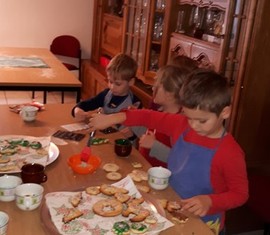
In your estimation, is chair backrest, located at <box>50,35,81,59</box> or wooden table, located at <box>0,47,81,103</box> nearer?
wooden table, located at <box>0,47,81,103</box>

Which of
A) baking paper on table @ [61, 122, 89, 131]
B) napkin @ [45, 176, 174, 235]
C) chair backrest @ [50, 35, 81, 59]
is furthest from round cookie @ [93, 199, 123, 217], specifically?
chair backrest @ [50, 35, 81, 59]

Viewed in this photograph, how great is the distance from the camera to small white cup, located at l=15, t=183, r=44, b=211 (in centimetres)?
110

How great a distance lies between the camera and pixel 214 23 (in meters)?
3.12

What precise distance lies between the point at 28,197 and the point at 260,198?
1.29 m

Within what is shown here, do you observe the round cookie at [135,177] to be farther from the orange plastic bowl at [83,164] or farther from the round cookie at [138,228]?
the round cookie at [138,228]

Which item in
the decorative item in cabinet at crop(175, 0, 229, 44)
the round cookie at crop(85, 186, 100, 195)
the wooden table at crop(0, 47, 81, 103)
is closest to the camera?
the round cookie at crop(85, 186, 100, 195)

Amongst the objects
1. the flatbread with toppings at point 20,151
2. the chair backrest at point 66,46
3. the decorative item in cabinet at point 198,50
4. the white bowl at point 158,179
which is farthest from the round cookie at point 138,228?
the chair backrest at point 66,46

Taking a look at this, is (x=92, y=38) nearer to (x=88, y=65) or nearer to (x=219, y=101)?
(x=88, y=65)

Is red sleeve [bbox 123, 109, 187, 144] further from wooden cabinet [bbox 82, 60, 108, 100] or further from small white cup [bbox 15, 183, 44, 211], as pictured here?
wooden cabinet [bbox 82, 60, 108, 100]

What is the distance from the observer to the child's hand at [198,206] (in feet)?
3.79

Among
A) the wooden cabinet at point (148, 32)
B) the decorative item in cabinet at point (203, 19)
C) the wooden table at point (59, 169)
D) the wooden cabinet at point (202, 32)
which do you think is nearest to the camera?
the wooden table at point (59, 169)

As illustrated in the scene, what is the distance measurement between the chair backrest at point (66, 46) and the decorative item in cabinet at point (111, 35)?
13.7 inches

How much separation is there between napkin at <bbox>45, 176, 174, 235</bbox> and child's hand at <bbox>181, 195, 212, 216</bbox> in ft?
0.37

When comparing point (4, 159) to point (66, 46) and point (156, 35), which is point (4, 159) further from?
point (66, 46)
